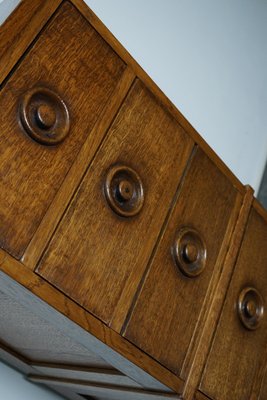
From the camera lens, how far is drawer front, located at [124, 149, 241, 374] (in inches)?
58.9

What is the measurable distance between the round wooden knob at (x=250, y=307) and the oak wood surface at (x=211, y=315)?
11cm

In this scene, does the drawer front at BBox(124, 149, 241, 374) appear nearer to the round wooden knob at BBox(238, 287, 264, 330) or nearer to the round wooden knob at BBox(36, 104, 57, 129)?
the round wooden knob at BBox(238, 287, 264, 330)

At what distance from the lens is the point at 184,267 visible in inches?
63.9

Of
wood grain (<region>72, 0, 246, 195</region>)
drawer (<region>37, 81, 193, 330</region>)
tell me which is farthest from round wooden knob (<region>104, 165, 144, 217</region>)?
wood grain (<region>72, 0, 246, 195</region>)

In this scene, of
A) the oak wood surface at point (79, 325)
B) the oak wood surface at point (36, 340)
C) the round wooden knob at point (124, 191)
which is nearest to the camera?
the oak wood surface at point (79, 325)

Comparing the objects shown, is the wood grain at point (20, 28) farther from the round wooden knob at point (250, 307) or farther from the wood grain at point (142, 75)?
the round wooden knob at point (250, 307)

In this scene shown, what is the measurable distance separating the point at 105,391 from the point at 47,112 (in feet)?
3.52

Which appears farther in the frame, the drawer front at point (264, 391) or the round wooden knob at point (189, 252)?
the drawer front at point (264, 391)

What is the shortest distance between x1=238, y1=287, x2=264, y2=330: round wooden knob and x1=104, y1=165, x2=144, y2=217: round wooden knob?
60 centimetres

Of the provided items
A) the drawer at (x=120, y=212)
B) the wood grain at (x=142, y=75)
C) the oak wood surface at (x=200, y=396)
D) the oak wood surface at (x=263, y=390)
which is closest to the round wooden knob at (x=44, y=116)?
the drawer at (x=120, y=212)

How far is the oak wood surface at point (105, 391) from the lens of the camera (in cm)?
161

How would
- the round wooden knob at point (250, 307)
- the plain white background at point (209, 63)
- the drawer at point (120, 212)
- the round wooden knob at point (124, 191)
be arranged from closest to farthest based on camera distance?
the drawer at point (120, 212), the round wooden knob at point (124, 191), the round wooden knob at point (250, 307), the plain white background at point (209, 63)

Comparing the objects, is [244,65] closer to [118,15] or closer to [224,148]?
[224,148]

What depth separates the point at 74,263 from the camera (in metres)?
1.32
